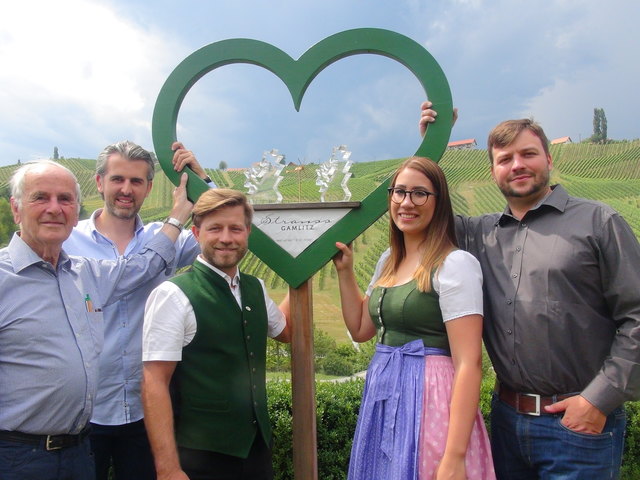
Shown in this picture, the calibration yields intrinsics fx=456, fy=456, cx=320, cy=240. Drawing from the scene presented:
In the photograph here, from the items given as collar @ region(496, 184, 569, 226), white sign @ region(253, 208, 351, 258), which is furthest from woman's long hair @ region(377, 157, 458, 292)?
white sign @ region(253, 208, 351, 258)

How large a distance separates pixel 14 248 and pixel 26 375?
0.53 meters

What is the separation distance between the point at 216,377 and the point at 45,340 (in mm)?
720

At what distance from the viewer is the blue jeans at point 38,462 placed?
5.91 feet

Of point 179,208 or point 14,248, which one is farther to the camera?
point 179,208

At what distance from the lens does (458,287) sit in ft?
6.21

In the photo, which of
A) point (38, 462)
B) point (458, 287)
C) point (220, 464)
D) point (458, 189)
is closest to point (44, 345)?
Answer: point (38, 462)

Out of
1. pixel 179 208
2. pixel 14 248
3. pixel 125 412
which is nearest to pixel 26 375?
pixel 14 248

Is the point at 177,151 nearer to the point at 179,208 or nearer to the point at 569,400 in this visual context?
the point at 179,208

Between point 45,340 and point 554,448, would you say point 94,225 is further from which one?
point 554,448

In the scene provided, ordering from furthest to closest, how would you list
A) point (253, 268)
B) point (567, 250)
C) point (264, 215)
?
point (253, 268)
point (264, 215)
point (567, 250)

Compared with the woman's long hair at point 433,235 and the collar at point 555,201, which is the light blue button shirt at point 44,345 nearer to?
the woman's long hair at point 433,235

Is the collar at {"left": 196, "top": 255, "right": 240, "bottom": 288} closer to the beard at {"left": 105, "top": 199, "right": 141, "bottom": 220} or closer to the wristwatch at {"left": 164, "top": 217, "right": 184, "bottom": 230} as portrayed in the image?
the wristwatch at {"left": 164, "top": 217, "right": 184, "bottom": 230}

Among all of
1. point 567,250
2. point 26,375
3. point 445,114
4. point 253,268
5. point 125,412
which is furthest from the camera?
point 253,268

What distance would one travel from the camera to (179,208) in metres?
2.66
